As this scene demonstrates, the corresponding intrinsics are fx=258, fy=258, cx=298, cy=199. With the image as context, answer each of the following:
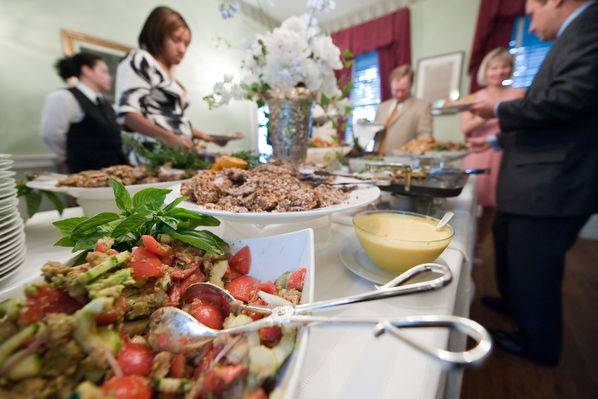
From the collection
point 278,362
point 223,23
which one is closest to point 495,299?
point 278,362

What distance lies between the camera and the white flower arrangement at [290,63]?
996mm

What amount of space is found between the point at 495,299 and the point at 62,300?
2364 mm

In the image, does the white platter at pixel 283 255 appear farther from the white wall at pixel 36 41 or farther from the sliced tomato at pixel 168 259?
the white wall at pixel 36 41

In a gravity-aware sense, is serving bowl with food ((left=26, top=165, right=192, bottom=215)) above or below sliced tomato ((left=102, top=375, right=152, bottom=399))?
above

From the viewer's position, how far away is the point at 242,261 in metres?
0.48

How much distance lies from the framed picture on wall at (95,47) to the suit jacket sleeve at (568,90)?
145 inches

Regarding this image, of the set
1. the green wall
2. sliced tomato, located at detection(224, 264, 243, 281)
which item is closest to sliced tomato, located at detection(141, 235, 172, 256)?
sliced tomato, located at detection(224, 264, 243, 281)

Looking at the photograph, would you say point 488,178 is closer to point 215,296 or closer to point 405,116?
point 405,116

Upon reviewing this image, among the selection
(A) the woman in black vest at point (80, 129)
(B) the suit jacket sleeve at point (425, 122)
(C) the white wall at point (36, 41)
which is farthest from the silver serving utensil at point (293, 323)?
(B) the suit jacket sleeve at point (425, 122)

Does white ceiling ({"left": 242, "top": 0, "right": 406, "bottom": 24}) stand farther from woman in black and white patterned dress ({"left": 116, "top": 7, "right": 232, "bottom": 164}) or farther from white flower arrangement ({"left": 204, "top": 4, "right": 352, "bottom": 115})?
white flower arrangement ({"left": 204, "top": 4, "right": 352, "bottom": 115})

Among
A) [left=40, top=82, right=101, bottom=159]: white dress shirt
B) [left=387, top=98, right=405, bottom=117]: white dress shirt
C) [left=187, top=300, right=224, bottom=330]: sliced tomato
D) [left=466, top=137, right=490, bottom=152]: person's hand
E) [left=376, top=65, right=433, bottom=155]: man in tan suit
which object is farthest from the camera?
[left=387, top=98, right=405, bottom=117]: white dress shirt

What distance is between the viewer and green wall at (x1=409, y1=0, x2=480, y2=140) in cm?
370

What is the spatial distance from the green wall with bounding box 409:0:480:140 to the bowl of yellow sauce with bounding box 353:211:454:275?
4166 millimetres

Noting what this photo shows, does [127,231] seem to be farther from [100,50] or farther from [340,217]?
[100,50]
